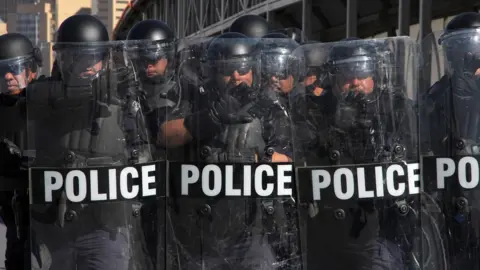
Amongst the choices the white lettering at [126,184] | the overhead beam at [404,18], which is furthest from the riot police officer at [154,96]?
the overhead beam at [404,18]

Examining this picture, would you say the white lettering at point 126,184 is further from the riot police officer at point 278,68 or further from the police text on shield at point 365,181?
the police text on shield at point 365,181

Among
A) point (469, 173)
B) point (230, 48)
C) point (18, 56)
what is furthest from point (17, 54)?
point (469, 173)

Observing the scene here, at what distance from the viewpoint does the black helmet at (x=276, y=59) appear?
210 inches

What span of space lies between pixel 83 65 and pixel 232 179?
3.52 ft

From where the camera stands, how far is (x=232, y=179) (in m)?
5.25

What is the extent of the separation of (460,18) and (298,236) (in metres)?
1.97

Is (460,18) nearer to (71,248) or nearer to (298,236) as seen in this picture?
(298,236)

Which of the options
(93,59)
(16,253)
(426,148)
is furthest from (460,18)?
(16,253)

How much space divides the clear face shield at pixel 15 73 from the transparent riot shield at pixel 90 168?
808mm

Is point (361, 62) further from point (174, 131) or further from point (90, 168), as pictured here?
point (90, 168)

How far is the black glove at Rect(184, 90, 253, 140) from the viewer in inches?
207

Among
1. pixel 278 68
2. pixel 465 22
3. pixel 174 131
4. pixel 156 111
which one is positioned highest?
pixel 465 22

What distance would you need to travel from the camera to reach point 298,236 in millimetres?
5285

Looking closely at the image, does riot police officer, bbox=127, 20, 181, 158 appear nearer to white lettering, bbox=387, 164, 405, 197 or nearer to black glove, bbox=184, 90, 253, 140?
black glove, bbox=184, 90, 253, 140
